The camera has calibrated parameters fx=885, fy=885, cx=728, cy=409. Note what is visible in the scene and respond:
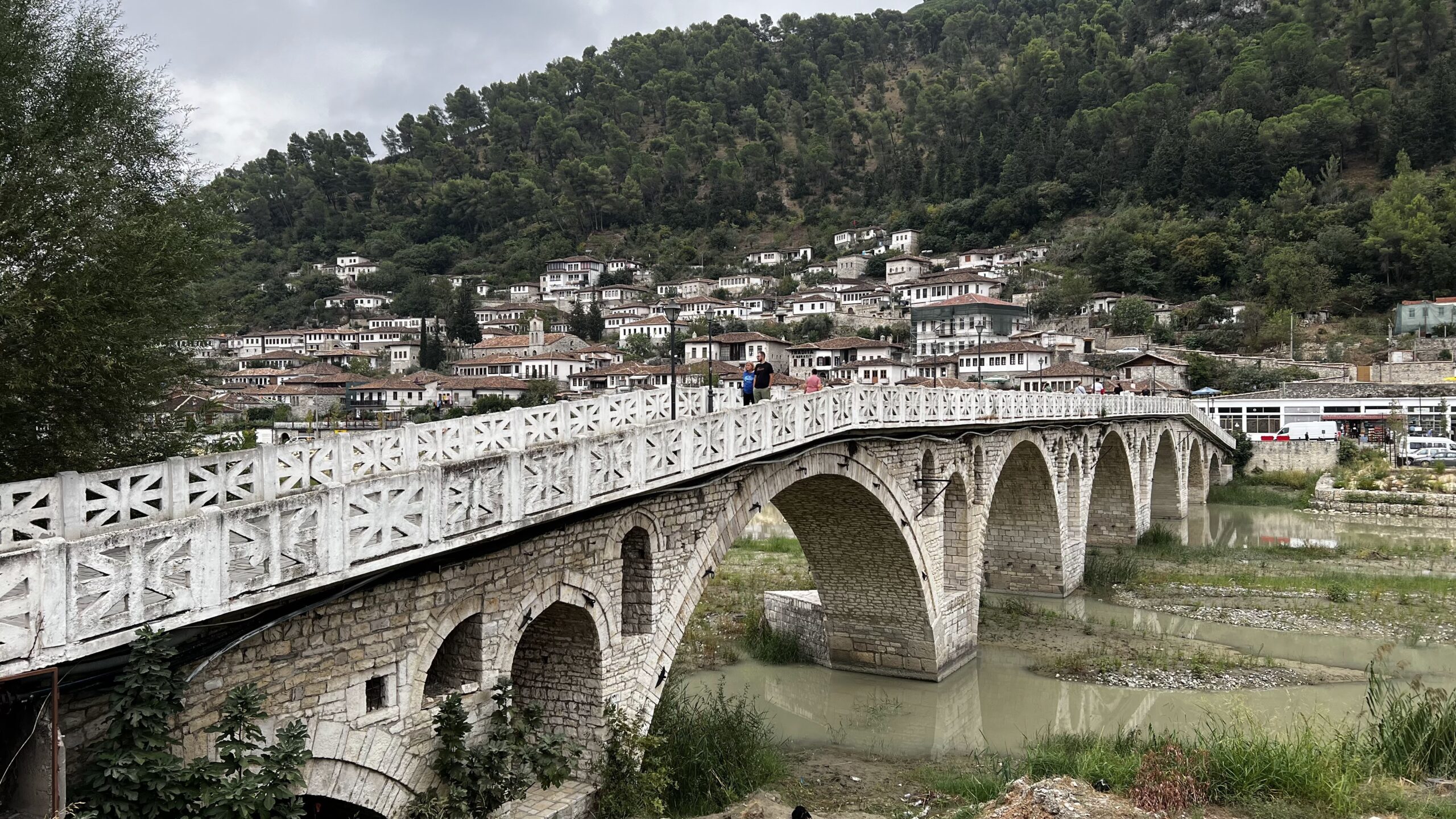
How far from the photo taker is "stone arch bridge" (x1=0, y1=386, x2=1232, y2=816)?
5.23 meters

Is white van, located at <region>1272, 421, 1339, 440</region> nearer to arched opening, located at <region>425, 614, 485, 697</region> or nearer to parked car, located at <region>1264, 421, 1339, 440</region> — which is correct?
parked car, located at <region>1264, 421, 1339, 440</region>

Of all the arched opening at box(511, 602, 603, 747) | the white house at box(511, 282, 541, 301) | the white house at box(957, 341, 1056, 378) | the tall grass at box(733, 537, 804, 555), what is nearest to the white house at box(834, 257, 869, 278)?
the white house at box(511, 282, 541, 301)

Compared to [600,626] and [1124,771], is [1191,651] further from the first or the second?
[600,626]

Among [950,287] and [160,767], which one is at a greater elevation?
[950,287]

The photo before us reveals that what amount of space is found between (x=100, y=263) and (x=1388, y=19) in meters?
120

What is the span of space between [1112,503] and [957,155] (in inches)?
3435

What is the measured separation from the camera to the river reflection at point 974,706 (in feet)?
49.7

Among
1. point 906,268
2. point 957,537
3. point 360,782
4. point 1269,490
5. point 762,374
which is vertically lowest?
point 1269,490

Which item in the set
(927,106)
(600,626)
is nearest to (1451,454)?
(600,626)

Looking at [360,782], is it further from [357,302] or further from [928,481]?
[357,302]

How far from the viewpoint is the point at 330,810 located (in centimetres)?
801

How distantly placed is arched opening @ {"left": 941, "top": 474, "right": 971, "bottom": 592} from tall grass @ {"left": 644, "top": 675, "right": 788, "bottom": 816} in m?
7.48

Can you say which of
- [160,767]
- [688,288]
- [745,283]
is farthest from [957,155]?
[160,767]

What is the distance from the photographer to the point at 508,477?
772 cm
